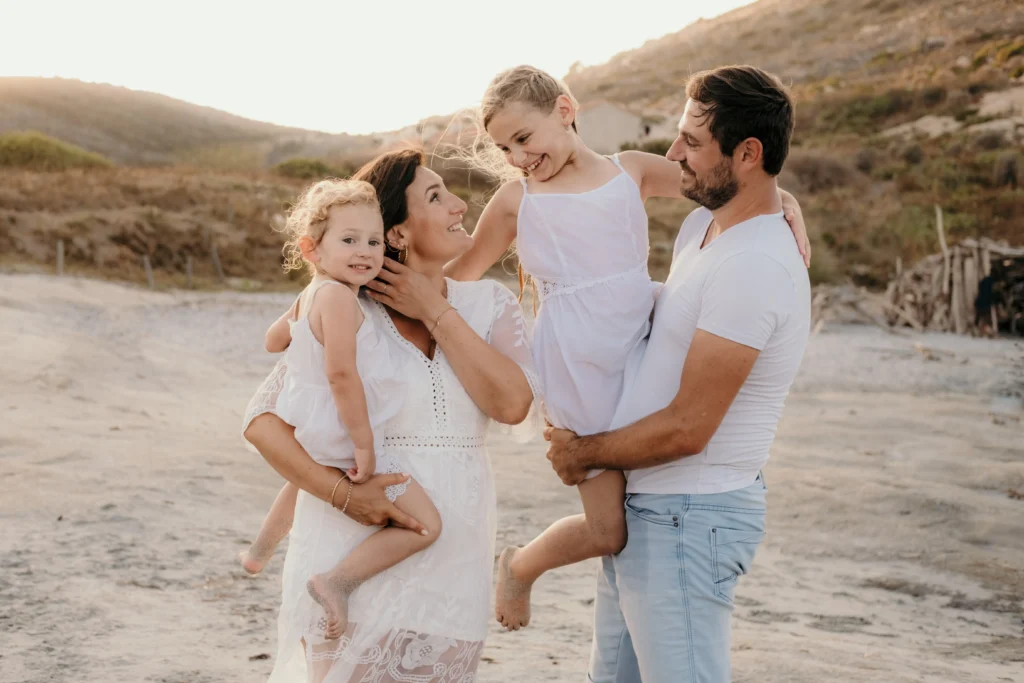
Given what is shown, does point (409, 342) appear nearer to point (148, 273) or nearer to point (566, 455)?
point (566, 455)

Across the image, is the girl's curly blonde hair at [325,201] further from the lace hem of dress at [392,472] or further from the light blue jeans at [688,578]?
the light blue jeans at [688,578]

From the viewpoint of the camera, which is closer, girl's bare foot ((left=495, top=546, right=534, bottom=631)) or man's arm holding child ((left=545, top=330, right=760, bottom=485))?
man's arm holding child ((left=545, top=330, right=760, bottom=485))

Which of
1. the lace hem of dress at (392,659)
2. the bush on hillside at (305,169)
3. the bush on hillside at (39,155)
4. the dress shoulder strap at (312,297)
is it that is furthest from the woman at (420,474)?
the bush on hillside at (305,169)

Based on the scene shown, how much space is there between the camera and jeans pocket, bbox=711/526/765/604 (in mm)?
2357

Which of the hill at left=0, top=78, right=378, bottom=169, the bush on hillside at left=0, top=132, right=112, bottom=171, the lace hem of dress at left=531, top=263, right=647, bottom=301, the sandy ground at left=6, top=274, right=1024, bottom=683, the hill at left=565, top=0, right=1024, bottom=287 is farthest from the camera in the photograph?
the hill at left=0, top=78, right=378, bottom=169

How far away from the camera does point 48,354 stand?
443 inches

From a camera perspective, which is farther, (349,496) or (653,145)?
(653,145)

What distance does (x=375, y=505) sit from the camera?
7.97 ft

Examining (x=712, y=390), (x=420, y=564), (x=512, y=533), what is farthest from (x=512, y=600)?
(x=512, y=533)

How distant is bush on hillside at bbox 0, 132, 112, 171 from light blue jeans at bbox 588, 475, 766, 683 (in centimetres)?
3578

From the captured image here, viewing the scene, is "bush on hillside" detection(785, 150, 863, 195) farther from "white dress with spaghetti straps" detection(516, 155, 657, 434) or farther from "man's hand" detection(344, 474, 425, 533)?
"man's hand" detection(344, 474, 425, 533)

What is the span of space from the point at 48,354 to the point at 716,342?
35.4 ft

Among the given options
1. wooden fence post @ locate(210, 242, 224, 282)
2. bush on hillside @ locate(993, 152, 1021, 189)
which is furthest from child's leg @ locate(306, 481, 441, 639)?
bush on hillside @ locate(993, 152, 1021, 189)

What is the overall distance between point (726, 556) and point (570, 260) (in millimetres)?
987
